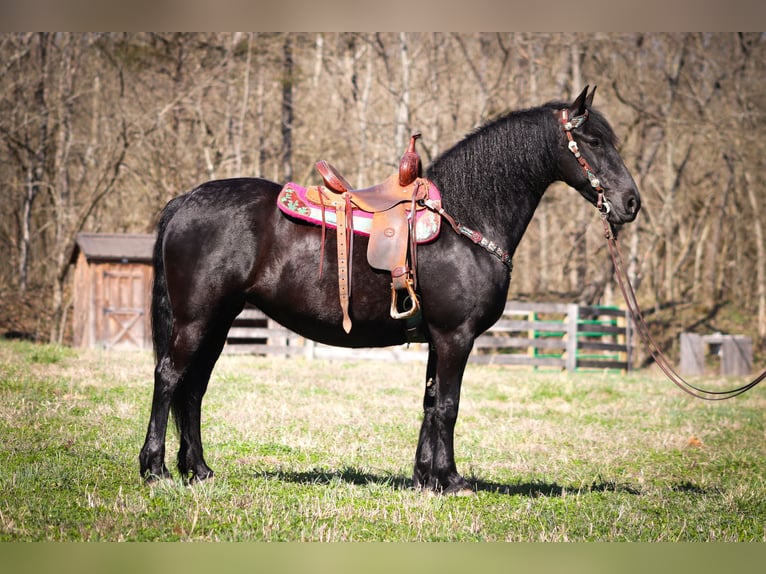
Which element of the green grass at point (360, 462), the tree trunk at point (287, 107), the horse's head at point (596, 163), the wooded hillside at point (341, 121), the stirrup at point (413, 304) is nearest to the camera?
the green grass at point (360, 462)

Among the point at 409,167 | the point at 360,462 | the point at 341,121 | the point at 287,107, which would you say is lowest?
the point at 360,462

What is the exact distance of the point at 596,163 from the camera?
575 cm

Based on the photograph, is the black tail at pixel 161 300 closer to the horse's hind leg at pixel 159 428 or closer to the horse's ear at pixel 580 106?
the horse's hind leg at pixel 159 428

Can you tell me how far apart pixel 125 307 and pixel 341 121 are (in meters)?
9.13

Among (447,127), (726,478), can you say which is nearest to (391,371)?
(726,478)

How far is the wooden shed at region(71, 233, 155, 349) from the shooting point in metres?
23.5

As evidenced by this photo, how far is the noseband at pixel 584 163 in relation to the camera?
571 centimetres

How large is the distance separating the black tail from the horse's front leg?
2005 mm

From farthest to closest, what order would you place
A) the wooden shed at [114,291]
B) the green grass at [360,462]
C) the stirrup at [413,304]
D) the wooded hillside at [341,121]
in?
1. the wooded hillside at [341,121]
2. the wooden shed at [114,291]
3. the stirrup at [413,304]
4. the green grass at [360,462]

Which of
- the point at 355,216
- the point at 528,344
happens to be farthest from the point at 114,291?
the point at 355,216

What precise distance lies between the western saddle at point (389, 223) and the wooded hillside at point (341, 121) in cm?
1799

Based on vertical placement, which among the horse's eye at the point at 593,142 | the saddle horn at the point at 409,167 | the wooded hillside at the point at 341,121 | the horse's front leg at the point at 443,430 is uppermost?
the wooded hillside at the point at 341,121

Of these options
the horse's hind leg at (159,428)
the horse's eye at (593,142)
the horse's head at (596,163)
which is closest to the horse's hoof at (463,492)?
the horse's hind leg at (159,428)

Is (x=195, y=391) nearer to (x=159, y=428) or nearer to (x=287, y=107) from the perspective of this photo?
(x=159, y=428)
